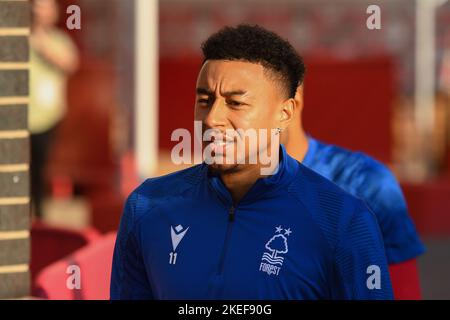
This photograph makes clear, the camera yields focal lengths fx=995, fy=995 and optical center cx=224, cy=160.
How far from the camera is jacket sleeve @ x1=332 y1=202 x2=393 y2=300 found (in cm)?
182

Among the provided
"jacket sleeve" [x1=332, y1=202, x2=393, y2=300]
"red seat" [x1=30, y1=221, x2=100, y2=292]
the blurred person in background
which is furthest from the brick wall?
the blurred person in background

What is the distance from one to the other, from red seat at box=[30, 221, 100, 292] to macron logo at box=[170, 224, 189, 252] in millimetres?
1772

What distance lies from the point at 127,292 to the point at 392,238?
3.05 feet

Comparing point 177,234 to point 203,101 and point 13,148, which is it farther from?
point 13,148

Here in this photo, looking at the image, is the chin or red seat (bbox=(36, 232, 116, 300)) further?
A: red seat (bbox=(36, 232, 116, 300))

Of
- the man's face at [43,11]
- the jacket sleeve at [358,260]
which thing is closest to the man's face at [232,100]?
the jacket sleeve at [358,260]

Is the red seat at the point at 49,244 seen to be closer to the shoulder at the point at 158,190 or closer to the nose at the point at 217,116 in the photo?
the shoulder at the point at 158,190

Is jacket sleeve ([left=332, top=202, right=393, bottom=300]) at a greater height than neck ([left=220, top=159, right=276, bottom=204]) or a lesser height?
lesser

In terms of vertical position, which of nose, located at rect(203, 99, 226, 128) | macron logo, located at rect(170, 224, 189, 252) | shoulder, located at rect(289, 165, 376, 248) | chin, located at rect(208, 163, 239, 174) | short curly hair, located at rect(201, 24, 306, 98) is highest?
short curly hair, located at rect(201, 24, 306, 98)

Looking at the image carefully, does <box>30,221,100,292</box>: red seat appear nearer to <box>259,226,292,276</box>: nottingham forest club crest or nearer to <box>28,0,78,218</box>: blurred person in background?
<box>259,226,292,276</box>: nottingham forest club crest

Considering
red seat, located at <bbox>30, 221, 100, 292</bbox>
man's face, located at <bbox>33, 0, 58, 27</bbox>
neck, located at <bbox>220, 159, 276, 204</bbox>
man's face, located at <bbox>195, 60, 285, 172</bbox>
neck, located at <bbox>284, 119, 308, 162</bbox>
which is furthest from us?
man's face, located at <bbox>33, 0, 58, 27</bbox>

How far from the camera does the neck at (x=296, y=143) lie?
8.40ft

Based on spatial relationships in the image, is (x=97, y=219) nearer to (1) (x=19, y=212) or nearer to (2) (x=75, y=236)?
(2) (x=75, y=236)

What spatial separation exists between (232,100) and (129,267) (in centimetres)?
42
